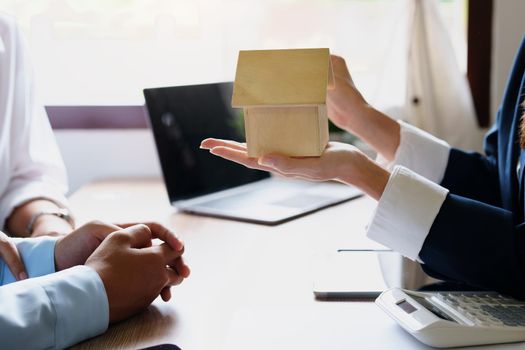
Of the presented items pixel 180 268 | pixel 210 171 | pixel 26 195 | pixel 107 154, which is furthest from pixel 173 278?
pixel 107 154

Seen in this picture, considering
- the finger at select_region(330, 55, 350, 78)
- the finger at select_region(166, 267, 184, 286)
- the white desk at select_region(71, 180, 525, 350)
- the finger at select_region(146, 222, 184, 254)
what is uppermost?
the finger at select_region(330, 55, 350, 78)

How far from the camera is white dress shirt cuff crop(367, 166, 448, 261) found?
96 cm

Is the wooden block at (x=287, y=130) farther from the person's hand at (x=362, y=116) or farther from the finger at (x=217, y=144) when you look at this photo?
the person's hand at (x=362, y=116)

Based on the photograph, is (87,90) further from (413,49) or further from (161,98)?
(413,49)

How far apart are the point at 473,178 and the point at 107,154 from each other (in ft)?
3.76

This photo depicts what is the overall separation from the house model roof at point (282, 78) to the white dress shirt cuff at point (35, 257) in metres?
0.37

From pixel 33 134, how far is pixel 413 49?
102cm

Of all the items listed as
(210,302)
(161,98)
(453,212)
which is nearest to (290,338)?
(210,302)

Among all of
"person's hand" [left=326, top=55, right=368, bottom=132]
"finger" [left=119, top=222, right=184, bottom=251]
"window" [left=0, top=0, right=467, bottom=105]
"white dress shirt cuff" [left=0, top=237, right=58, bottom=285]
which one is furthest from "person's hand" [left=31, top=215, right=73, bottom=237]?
"window" [left=0, top=0, right=467, bottom=105]

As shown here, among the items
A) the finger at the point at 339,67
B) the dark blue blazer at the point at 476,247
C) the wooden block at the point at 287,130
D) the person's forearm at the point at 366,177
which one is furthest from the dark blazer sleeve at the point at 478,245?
the finger at the point at 339,67

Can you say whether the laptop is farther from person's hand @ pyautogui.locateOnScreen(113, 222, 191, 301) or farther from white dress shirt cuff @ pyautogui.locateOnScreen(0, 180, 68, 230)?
person's hand @ pyautogui.locateOnScreen(113, 222, 191, 301)

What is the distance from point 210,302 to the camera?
1006 millimetres

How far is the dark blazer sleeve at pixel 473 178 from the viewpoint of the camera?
1.27 metres

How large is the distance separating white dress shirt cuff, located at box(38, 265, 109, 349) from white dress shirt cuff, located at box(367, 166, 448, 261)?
0.40 m
